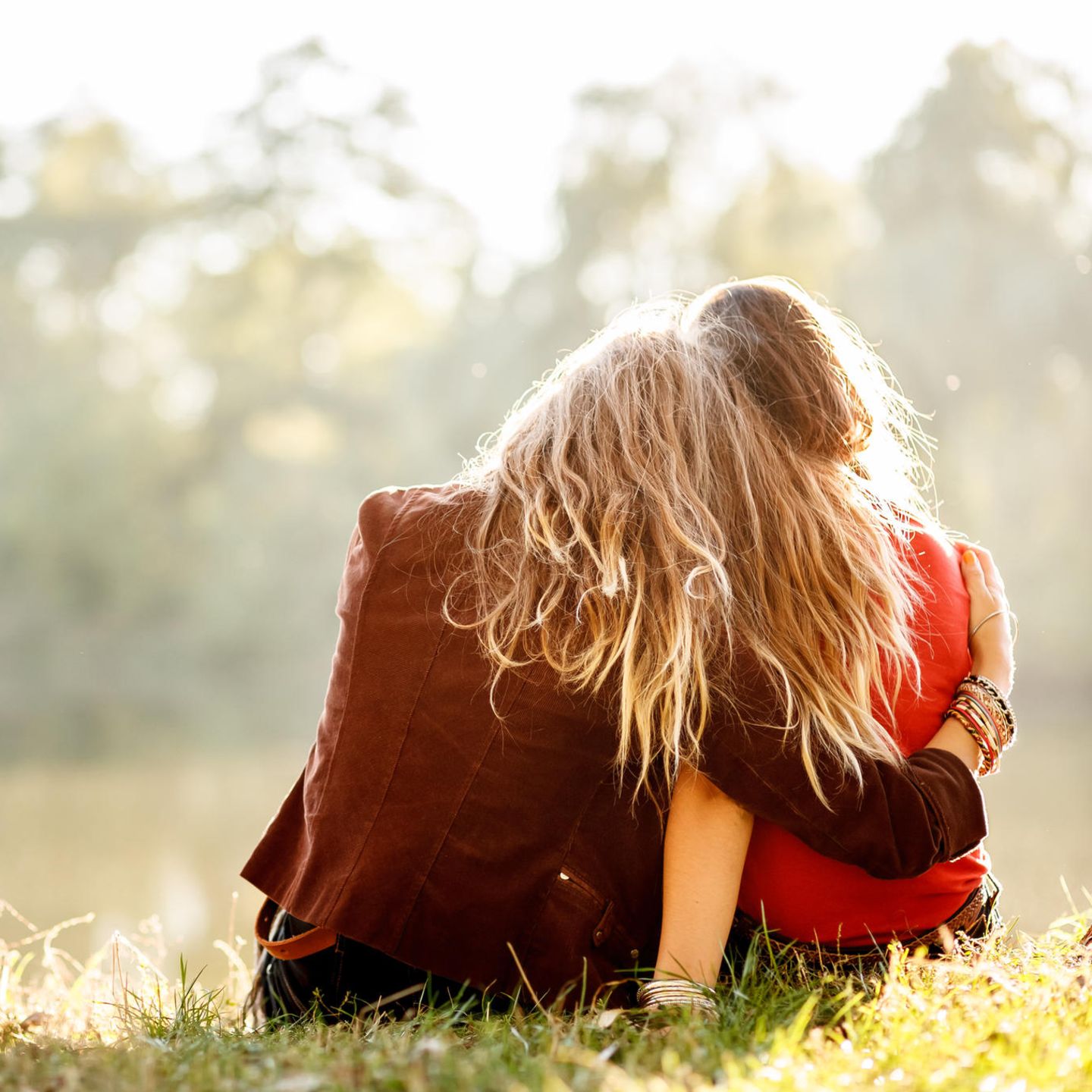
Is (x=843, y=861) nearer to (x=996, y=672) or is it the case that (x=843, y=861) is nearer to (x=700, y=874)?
(x=700, y=874)

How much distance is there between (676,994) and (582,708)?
1.12 feet

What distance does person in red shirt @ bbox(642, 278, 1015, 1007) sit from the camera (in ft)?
4.64

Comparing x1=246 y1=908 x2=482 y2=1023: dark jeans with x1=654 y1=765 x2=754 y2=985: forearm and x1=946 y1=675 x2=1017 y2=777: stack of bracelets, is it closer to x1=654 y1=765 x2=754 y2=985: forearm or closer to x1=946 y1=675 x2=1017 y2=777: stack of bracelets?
x1=654 y1=765 x2=754 y2=985: forearm

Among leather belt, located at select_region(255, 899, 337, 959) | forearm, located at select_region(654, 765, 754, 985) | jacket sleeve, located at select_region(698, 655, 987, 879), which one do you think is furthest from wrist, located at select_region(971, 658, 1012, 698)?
leather belt, located at select_region(255, 899, 337, 959)

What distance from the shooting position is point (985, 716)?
152cm

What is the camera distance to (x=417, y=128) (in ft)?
48.8

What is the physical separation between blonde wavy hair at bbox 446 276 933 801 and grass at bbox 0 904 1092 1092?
0.26m

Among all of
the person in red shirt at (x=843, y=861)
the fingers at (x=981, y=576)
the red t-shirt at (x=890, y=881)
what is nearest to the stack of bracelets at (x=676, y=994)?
the person in red shirt at (x=843, y=861)

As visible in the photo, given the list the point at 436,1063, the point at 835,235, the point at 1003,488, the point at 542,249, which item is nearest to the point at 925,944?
the point at 436,1063

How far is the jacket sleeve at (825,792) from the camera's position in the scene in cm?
137

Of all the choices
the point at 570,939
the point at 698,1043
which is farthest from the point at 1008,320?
the point at 698,1043

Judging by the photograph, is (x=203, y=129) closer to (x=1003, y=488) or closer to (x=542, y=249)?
(x=542, y=249)

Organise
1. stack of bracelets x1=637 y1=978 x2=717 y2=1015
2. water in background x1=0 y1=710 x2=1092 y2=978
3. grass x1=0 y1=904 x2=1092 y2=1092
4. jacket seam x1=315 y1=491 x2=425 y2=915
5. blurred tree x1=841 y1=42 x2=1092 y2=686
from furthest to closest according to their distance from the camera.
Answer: blurred tree x1=841 y1=42 x2=1092 y2=686
water in background x1=0 y1=710 x2=1092 y2=978
jacket seam x1=315 y1=491 x2=425 y2=915
stack of bracelets x1=637 y1=978 x2=717 y2=1015
grass x1=0 y1=904 x2=1092 y2=1092

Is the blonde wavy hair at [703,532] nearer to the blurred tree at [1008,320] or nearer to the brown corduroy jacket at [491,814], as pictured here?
the brown corduroy jacket at [491,814]
